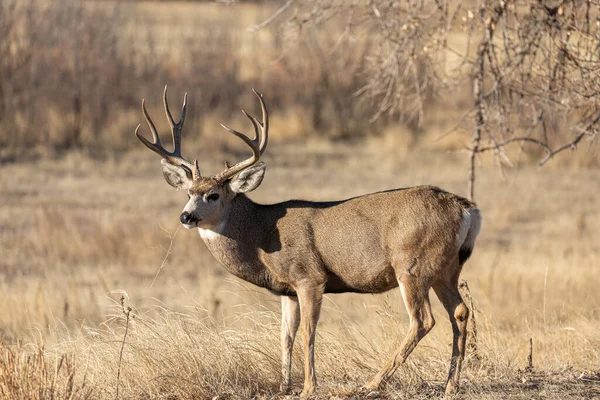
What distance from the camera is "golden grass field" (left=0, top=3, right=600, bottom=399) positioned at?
7.39 meters

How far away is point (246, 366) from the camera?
751 centimetres

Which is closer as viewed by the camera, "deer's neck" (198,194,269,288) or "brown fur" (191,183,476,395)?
"brown fur" (191,183,476,395)

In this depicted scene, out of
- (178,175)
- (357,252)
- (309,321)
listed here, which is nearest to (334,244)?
(357,252)

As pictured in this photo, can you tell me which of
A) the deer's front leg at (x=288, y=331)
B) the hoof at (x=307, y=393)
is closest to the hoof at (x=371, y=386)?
the hoof at (x=307, y=393)

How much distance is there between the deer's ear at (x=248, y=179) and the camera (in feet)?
24.7

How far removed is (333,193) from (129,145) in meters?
7.65

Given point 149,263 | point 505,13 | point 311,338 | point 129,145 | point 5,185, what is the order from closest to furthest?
point 311,338 < point 505,13 < point 149,263 < point 5,185 < point 129,145

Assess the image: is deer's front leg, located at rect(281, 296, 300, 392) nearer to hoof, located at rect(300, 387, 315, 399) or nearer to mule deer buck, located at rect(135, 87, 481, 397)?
mule deer buck, located at rect(135, 87, 481, 397)

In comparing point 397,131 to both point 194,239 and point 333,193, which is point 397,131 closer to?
point 333,193

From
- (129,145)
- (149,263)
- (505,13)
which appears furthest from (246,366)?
(129,145)

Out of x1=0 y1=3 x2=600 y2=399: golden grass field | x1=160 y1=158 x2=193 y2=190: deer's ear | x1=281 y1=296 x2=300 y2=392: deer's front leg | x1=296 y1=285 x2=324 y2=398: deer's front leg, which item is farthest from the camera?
x1=160 y1=158 x2=193 y2=190: deer's ear

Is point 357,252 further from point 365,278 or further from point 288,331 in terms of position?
point 288,331

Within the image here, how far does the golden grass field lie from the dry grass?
25mm

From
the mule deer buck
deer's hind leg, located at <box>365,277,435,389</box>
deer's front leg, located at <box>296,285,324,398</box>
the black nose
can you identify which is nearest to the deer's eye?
the mule deer buck
